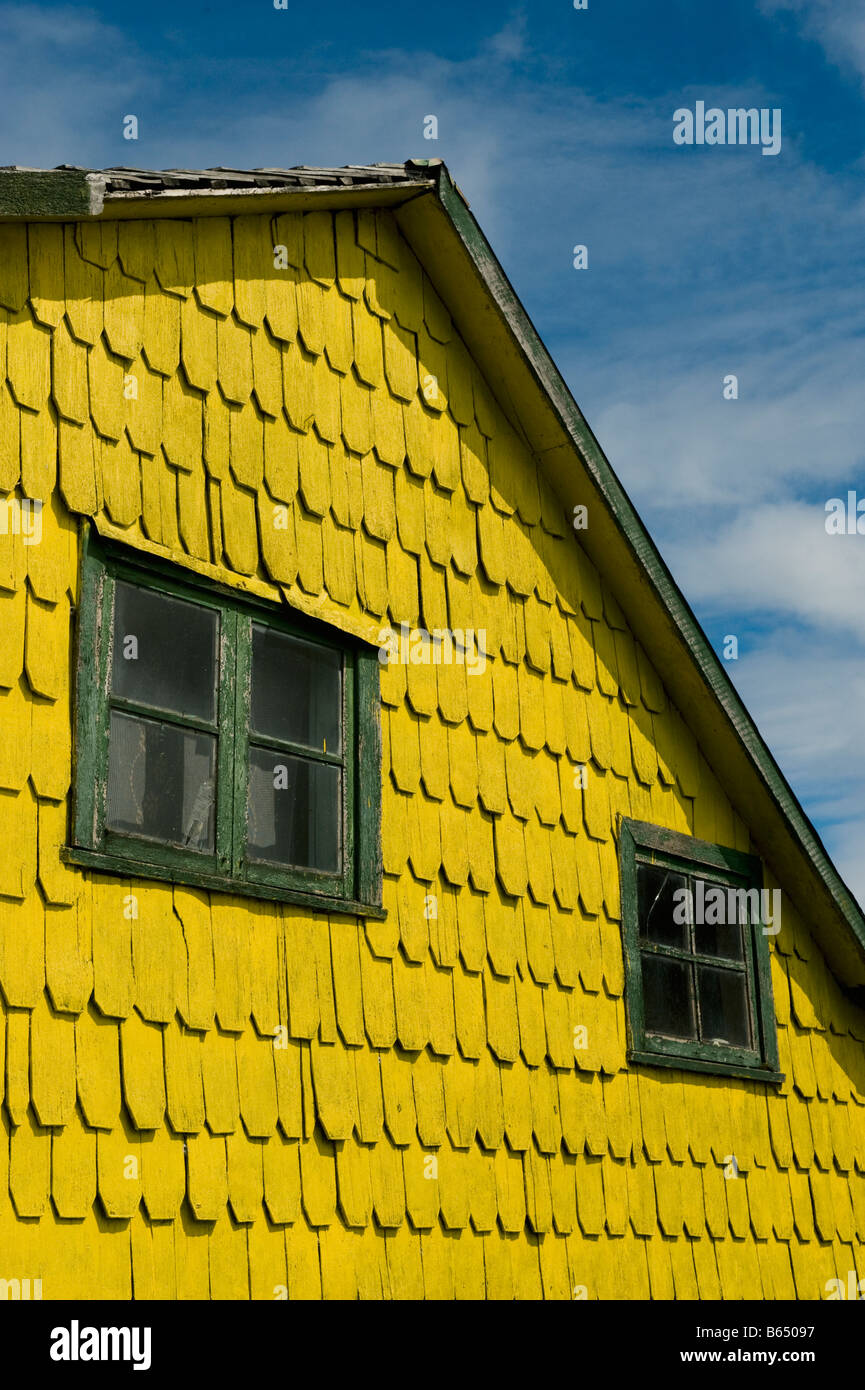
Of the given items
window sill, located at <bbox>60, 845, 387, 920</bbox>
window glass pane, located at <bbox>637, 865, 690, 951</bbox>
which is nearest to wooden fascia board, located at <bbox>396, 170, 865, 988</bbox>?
window glass pane, located at <bbox>637, 865, 690, 951</bbox>

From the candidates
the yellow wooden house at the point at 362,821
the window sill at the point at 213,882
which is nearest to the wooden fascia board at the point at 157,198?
the yellow wooden house at the point at 362,821

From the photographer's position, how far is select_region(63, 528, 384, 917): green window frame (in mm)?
5727

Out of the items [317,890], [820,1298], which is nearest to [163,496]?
[317,890]

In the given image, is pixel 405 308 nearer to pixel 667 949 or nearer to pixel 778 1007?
pixel 667 949

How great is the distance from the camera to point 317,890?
20.9ft

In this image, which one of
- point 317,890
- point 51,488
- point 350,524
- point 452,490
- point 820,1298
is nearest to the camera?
point 51,488

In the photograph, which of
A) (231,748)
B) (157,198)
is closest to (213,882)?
(231,748)

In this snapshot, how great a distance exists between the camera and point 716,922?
828 cm

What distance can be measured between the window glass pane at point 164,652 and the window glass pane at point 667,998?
9.00ft

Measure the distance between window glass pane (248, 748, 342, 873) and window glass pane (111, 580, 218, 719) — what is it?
Answer: 365 millimetres

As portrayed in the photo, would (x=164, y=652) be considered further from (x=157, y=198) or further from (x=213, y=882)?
(x=157, y=198)

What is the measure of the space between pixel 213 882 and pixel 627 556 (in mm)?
3038

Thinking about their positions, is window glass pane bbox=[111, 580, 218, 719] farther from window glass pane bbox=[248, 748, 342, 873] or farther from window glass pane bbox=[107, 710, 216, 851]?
window glass pane bbox=[248, 748, 342, 873]
